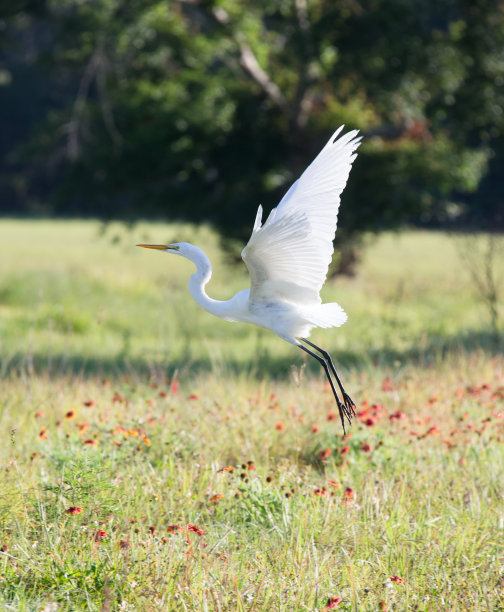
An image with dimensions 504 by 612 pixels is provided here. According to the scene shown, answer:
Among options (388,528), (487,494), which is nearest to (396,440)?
(487,494)

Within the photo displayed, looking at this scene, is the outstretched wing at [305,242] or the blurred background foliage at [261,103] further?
the blurred background foliage at [261,103]

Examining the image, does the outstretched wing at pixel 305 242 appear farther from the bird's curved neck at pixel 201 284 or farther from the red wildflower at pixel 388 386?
the red wildflower at pixel 388 386

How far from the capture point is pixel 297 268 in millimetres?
3744

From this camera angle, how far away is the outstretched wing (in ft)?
11.7

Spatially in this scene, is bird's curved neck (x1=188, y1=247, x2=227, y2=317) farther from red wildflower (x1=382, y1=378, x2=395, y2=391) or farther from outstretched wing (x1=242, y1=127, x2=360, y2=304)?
red wildflower (x1=382, y1=378, x2=395, y2=391)

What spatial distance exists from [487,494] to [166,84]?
399 inches

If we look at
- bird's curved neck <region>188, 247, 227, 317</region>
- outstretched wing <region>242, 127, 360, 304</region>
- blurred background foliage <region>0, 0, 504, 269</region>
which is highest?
blurred background foliage <region>0, 0, 504, 269</region>

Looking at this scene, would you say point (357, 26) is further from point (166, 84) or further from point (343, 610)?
point (343, 610)

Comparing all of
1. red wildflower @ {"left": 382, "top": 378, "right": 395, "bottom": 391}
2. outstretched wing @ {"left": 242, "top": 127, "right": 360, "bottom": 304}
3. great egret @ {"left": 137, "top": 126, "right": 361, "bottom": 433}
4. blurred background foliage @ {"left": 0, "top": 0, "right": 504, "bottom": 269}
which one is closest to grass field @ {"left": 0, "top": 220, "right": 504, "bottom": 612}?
red wildflower @ {"left": 382, "top": 378, "right": 395, "bottom": 391}

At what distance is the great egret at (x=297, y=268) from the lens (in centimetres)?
369

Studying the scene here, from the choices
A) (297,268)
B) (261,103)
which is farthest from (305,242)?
(261,103)

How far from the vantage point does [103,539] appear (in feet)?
10.6

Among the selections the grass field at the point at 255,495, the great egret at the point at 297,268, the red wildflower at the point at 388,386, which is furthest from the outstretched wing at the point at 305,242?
the red wildflower at the point at 388,386

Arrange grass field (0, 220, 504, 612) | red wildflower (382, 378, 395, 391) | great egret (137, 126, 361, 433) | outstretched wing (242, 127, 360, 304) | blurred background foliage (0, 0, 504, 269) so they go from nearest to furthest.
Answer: grass field (0, 220, 504, 612)
outstretched wing (242, 127, 360, 304)
great egret (137, 126, 361, 433)
red wildflower (382, 378, 395, 391)
blurred background foliage (0, 0, 504, 269)
